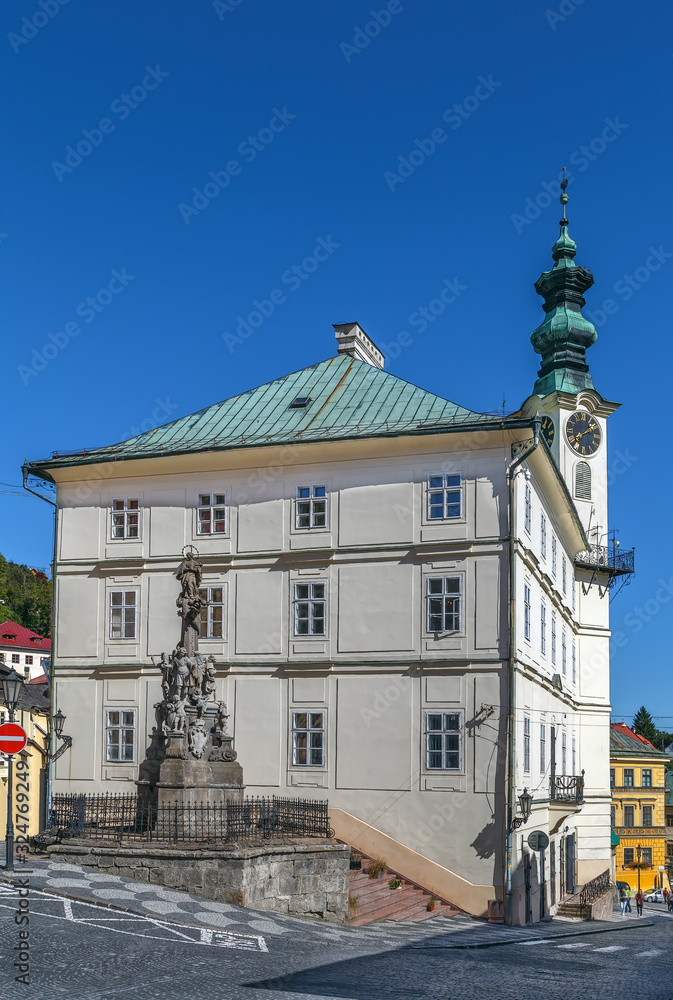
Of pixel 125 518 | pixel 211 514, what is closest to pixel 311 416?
pixel 211 514

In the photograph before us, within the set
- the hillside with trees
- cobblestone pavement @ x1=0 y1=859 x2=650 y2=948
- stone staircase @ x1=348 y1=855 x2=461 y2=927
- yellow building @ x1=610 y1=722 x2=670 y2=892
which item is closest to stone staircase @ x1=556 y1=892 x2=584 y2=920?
stone staircase @ x1=348 y1=855 x2=461 y2=927

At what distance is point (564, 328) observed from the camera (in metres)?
46.8

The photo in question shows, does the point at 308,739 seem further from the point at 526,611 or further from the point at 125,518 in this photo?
the point at 125,518

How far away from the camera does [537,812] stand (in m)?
29.2

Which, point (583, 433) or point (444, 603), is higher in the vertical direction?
point (583, 433)

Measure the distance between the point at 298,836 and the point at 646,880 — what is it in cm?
4963

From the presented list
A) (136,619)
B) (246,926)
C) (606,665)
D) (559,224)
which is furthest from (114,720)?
(559,224)

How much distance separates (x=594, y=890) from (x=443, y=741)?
14791 millimetres

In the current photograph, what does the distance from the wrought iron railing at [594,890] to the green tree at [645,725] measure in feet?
310

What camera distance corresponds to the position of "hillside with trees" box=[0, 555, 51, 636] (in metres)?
126

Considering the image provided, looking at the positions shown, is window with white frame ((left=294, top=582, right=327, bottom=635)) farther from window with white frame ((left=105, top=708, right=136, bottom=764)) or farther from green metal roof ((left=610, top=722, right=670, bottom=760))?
green metal roof ((left=610, top=722, right=670, bottom=760))

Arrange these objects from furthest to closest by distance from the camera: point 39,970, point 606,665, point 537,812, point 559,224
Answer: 1. point 559,224
2. point 606,665
3. point 537,812
4. point 39,970

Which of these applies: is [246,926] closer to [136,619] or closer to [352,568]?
[352,568]

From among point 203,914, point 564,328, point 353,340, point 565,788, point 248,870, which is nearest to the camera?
point 203,914
